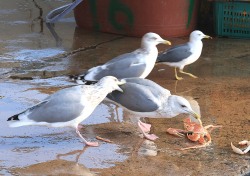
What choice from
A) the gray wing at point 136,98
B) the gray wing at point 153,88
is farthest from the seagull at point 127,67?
the gray wing at point 136,98

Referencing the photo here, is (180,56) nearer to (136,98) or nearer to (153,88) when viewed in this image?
(153,88)

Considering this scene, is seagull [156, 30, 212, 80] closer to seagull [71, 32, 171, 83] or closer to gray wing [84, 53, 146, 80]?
seagull [71, 32, 171, 83]

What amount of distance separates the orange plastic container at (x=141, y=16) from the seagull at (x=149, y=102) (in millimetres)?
3312

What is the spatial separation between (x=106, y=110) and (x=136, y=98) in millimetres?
643

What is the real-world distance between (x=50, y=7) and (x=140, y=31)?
230 cm

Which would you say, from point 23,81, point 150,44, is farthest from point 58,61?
point 150,44

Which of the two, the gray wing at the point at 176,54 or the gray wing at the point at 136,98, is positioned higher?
the gray wing at the point at 136,98

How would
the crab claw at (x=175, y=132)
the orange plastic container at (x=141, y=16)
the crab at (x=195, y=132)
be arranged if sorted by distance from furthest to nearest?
the orange plastic container at (x=141, y=16) → the crab claw at (x=175, y=132) → the crab at (x=195, y=132)

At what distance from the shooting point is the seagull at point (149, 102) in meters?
4.84

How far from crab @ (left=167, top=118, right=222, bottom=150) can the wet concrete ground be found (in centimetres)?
6

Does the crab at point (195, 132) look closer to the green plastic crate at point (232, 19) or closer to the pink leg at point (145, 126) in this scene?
the pink leg at point (145, 126)

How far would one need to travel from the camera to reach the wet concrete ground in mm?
4348

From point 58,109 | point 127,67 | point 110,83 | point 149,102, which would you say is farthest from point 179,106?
point 127,67

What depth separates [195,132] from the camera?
487 centimetres
